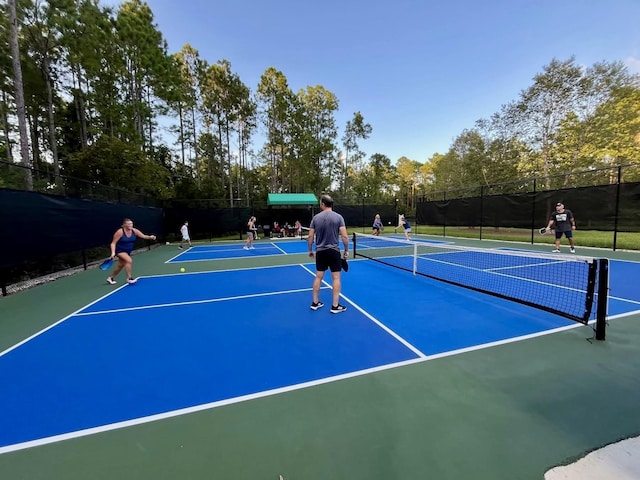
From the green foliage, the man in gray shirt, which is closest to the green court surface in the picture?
the man in gray shirt

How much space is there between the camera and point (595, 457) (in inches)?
68.0

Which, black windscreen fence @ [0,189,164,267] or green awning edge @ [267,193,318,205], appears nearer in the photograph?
black windscreen fence @ [0,189,164,267]

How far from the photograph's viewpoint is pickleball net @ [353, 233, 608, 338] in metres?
3.43

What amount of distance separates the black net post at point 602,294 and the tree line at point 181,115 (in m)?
9.89

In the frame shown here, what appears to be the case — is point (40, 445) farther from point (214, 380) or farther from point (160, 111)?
point (160, 111)

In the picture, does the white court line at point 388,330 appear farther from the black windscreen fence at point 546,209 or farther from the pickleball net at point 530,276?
the black windscreen fence at point 546,209

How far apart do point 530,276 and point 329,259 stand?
17.1ft

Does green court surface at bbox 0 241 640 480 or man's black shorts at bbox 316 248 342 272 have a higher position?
man's black shorts at bbox 316 248 342 272

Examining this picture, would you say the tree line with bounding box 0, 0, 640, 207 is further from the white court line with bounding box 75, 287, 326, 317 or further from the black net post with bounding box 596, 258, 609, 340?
the black net post with bounding box 596, 258, 609, 340

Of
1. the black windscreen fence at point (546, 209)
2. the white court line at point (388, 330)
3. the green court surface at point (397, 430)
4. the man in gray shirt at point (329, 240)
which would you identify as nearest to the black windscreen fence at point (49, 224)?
the green court surface at point (397, 430)

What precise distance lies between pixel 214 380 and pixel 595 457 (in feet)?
9.10

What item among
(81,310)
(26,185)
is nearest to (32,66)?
(26,185)

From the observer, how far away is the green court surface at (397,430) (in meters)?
1.69

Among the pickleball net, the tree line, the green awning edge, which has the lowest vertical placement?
the pickleball net
